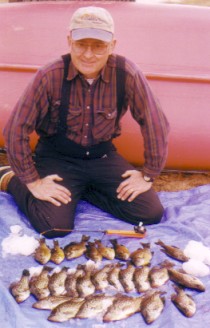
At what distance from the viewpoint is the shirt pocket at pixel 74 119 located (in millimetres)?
2909

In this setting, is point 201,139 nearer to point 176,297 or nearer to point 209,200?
point 209,200

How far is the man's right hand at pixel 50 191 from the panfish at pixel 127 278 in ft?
2.27

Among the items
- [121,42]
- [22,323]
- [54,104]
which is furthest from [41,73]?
[22,323]

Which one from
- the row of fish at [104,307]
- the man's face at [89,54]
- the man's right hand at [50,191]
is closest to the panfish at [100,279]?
the row of fish at [104,307]

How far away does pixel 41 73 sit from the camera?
2.79m

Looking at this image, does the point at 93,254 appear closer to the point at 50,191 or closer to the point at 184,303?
the point at 50,191

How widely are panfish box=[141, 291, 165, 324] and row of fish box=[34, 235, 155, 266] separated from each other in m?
0.33

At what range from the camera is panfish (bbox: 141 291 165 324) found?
7.86ft

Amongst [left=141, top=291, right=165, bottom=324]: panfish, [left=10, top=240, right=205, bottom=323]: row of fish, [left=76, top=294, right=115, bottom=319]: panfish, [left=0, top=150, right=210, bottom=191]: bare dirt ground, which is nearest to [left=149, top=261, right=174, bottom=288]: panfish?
[left=10, top=240, right=205, bottom=323]: row of fish

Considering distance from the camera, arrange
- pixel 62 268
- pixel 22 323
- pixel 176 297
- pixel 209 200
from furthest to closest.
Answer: pixel 209 200 < pixel 62 268 < pixel 176 297 < pixel 22 323

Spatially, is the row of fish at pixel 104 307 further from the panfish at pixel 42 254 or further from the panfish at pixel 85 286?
the panfish at pixel 42 254

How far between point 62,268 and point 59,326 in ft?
1.47

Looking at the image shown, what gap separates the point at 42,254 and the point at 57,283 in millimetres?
300

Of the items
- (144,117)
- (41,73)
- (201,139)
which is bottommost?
(201,139)
